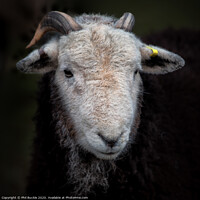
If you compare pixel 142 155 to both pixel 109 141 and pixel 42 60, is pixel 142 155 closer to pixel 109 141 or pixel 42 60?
pixel 109 141

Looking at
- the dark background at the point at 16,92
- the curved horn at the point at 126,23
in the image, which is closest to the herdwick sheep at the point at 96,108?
the curved horn at the point at 126,23

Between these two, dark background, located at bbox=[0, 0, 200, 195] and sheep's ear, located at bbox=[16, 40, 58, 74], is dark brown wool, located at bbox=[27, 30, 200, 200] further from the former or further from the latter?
dark background, located at bbox=[0, 0, 200, 195]

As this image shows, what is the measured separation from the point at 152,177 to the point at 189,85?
1880 mm

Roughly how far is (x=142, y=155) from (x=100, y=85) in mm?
1337

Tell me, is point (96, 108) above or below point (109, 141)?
above

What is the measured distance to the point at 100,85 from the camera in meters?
3.61

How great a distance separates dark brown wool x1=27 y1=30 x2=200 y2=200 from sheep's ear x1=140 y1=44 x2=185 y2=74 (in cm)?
24

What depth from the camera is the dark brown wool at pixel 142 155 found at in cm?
431

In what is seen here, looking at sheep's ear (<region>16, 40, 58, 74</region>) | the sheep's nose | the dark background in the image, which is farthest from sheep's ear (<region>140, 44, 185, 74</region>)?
the dark background

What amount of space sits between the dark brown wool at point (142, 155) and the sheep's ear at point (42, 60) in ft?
0.69

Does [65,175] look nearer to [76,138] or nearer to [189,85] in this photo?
[76,138]

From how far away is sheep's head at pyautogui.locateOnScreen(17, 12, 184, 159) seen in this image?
137 inches

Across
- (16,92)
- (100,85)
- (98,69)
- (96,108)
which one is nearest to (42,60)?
(98,69)

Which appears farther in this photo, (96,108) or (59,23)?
(59,23)
